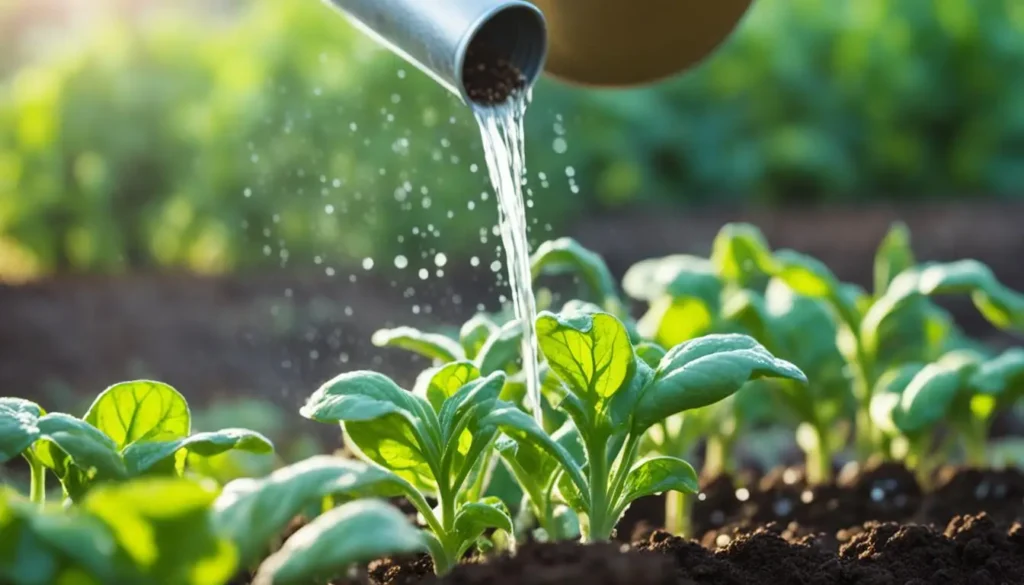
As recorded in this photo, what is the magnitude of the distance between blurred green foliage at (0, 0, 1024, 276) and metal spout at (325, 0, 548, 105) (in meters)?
2.65

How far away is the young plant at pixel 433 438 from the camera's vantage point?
1564 millimetres

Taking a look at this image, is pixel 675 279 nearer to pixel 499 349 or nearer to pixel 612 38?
pixel 612 38

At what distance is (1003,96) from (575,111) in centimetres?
231

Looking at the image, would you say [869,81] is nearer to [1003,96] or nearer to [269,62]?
[1003,96]

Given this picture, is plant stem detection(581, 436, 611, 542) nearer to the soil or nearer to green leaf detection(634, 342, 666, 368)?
the soil

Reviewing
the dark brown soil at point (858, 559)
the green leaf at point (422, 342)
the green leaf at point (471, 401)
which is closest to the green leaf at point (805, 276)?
the dark brown soil at point (858, 559)

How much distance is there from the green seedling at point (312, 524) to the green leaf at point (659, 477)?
0.49 metres

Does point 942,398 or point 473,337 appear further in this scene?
point 942,398

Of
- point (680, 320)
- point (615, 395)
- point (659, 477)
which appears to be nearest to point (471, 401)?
point (615, 395)

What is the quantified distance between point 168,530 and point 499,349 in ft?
2.85

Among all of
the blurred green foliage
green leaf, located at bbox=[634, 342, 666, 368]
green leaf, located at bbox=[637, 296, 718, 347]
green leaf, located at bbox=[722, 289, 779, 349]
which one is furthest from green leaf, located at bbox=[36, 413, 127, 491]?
the blurred green foliage

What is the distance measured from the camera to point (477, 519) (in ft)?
5.34

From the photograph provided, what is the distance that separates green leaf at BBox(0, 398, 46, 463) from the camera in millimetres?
1458

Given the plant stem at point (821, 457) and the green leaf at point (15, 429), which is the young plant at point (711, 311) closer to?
the plant stem at point (821, 457)
